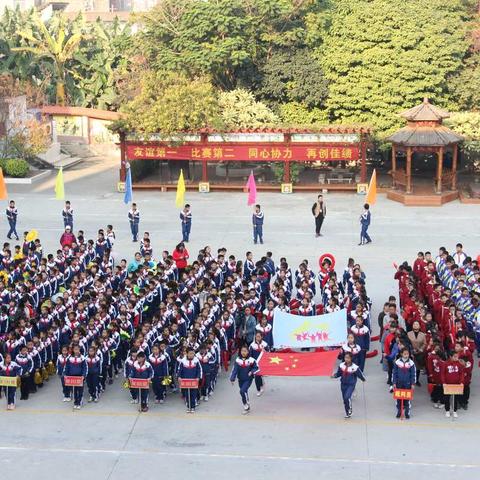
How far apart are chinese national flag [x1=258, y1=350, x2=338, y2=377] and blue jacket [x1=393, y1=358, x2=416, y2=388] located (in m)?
1.13

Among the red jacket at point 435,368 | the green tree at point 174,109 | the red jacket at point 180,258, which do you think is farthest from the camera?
the green tree at point 174,109

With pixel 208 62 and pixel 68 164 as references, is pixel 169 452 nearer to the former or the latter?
pixel 208 62

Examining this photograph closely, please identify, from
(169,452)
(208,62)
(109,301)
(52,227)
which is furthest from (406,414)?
(208,62)

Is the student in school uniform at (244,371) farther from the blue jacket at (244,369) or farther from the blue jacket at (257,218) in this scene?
the blue jacket at (257,218)

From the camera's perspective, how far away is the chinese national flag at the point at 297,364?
16.6 m

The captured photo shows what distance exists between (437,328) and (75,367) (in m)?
6.70

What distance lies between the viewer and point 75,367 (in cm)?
1681

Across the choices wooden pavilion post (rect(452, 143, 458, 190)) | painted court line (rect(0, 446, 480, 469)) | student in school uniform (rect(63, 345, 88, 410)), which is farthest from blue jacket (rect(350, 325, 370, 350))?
wooden pavilion post (rect(452, 143, 458, 190))

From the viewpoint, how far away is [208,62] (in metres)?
39.2

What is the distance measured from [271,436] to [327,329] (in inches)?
115

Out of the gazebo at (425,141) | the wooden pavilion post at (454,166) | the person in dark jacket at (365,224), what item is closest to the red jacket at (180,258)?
the person in dark jacket at (365,224)

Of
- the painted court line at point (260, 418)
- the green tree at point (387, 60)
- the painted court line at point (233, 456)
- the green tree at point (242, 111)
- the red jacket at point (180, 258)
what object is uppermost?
the green tree at point (387, 60)

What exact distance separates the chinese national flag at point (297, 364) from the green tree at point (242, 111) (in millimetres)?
21982

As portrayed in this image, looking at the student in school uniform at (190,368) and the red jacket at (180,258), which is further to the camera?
the red jacket at (180,258)
